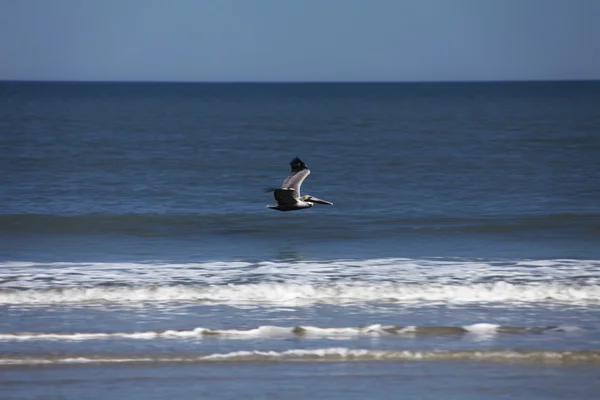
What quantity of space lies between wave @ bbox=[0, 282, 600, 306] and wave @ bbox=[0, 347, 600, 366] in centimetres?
256

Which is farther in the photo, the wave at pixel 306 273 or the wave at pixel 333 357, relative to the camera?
the wave at pixel 306 273

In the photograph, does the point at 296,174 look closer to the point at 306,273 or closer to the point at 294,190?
the point at 294,190

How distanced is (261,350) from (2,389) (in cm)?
266

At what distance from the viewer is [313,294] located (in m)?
13.6

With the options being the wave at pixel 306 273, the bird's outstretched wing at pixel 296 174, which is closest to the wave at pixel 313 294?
the wave at pixel 306 273

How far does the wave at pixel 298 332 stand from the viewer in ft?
36.7

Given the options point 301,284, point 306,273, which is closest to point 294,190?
point 306,273

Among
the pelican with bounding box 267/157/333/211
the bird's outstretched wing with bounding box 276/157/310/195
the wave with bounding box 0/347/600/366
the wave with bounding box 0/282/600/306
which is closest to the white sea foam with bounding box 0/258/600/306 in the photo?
the wave with bounding box 0/282/600/306

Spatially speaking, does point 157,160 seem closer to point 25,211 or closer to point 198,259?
point 25,211

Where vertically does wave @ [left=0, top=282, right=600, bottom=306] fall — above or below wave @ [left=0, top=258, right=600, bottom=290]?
below

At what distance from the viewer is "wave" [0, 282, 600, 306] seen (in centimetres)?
1323

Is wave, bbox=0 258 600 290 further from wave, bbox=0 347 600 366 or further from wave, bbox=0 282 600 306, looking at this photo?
wave, bbox=0 347 600 366

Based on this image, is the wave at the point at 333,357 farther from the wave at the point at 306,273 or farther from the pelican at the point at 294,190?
the pelican at the point at 294,190

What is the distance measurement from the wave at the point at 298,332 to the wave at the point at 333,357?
0.69 m
